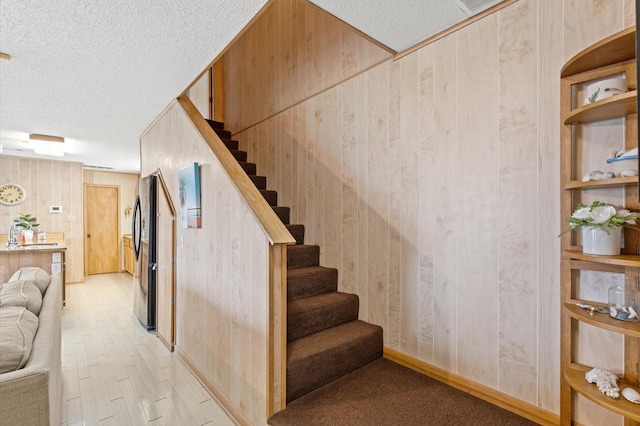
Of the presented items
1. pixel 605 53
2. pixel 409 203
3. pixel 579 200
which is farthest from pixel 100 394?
pixel 605 53

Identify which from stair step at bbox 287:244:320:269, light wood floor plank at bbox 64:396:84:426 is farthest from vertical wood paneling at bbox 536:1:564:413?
light wood floor plank at bbox 64:396:84:426

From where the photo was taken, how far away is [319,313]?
2.41 meters

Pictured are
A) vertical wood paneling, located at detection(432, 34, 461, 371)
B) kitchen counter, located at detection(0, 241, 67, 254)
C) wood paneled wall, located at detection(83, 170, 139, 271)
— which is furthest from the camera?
wood paneled wall, located at detection(83, 170, 139, 271)

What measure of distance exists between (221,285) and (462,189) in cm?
181

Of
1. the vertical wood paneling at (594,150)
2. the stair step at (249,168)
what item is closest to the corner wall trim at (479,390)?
the vertical wood paneling at (594,150)

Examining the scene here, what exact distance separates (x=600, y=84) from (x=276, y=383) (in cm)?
224

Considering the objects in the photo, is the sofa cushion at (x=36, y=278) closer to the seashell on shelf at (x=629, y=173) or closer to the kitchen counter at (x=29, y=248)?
the kitchen counter at (x=29, y=248)

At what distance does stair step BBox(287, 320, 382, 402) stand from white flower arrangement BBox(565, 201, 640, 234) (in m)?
1.53

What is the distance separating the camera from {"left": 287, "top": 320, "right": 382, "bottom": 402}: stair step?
1.95 m

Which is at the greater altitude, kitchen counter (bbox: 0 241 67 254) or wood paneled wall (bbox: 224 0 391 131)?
wood paneled wall (bbox: 224 0 391 131)

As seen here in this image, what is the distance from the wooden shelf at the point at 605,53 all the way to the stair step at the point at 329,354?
6.63ft

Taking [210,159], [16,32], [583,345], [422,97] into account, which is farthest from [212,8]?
[583,345]

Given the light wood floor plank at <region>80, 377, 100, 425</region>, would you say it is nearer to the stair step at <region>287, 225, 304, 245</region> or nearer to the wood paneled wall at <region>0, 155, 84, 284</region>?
the stair step at <region>287, 225, 304, 245</region>

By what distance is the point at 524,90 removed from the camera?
1.78 metres
